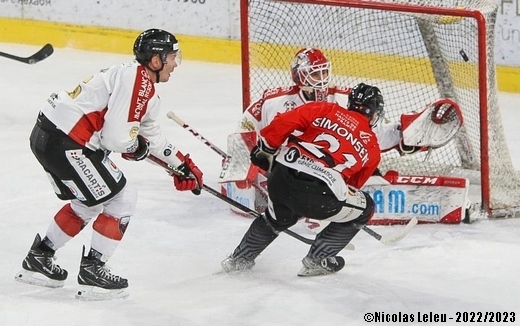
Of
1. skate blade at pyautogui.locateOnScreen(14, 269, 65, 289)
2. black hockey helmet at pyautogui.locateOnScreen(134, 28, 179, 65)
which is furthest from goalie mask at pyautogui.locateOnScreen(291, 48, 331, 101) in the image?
skate blade at pyautogui.locateOnScreen(14, 269, 65, 289)

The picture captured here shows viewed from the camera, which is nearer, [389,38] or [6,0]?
[389,38]

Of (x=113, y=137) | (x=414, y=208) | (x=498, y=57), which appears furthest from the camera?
(x=498, y=57)

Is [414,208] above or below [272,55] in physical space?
below

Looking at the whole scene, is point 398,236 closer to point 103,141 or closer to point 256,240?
point 256,240

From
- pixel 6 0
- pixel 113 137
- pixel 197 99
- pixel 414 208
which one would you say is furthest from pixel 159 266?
pixel 6 0

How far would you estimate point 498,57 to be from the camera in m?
6.91

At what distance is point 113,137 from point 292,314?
0.83 meters

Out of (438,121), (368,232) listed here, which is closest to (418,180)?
(438,121)

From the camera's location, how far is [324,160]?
12.7 ft

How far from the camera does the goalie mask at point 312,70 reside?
4.46 meters

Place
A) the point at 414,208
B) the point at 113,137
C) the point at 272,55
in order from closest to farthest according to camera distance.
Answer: the point at 113,137 < the point at 414,208 < the point at 272,55

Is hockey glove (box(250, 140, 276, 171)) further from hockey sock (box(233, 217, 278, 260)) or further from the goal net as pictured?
the goal net

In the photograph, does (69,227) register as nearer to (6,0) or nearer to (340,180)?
(340,180)

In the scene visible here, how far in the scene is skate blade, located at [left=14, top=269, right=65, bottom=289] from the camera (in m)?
4.02
